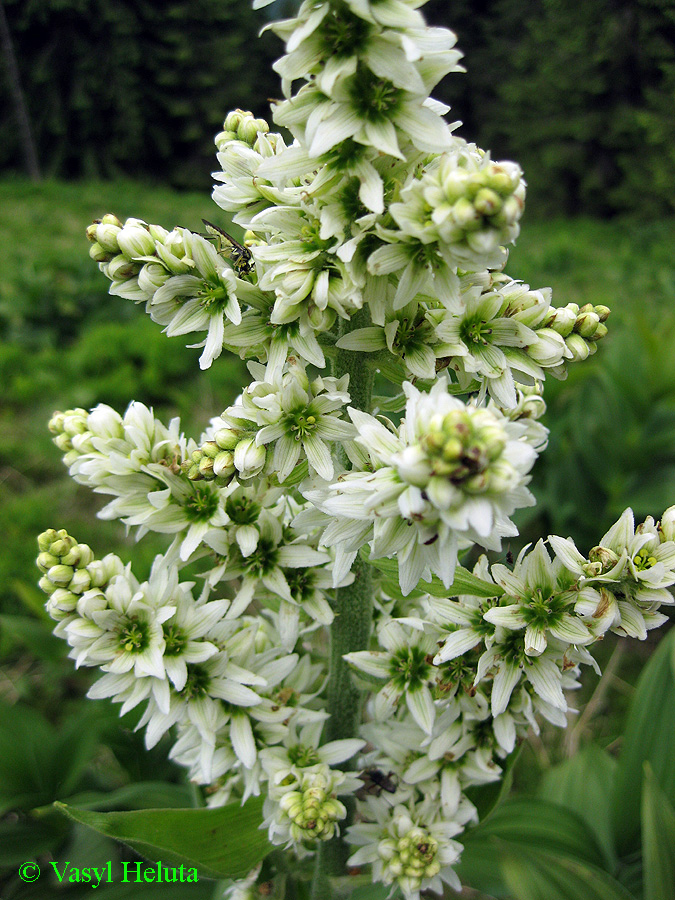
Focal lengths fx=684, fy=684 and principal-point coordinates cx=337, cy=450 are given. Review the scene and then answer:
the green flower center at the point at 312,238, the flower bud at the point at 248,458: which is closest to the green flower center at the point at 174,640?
the flower bud at the point at 248,458

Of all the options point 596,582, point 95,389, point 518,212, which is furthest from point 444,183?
point 95,389

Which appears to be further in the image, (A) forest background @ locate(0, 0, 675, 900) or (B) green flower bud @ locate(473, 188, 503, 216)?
(A) forest background @ locate(0, 0, 675, 900)

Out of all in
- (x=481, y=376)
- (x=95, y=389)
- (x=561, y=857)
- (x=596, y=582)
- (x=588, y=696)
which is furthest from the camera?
(x=95, y=389)

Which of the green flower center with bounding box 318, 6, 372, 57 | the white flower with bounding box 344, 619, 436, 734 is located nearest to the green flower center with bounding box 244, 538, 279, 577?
the white flower with bounding box 344, 619, 436, 734

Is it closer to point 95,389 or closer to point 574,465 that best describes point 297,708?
point 574,465

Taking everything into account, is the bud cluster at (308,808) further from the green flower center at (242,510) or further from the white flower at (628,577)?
the white flower at (628,577)

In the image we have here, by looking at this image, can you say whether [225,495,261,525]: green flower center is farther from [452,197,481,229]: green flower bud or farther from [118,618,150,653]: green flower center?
[452,197,481,229]: green flower bud

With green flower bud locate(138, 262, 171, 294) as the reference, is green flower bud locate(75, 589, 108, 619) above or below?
below
